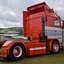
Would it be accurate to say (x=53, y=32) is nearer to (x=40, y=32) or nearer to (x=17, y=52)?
(x=40, y=32)

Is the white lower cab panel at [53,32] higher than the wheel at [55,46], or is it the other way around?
the white lower cab panel at [53,32]

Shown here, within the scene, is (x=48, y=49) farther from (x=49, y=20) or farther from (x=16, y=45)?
(x=16, y=45)

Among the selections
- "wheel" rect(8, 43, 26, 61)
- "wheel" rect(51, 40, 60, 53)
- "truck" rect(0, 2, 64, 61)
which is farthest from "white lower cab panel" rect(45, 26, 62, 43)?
"wheel" rect(8, 43, 26, 61)

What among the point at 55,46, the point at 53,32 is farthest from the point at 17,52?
the point at 53,32

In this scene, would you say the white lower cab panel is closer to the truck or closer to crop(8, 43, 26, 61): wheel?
the truck

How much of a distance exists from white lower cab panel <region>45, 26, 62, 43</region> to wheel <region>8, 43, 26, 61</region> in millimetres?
2912

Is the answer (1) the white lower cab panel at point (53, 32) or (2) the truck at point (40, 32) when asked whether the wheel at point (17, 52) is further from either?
(1) the white lower cab panel at point (53, 32)

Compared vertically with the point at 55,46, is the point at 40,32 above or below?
above

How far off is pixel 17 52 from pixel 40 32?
3019 mm

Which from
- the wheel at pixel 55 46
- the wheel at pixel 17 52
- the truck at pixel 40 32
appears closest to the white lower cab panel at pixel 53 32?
the truck at pixel 40 32

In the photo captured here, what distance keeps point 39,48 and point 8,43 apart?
251cm

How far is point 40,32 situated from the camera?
14781 mm

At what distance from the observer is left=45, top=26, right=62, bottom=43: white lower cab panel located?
14.9 m

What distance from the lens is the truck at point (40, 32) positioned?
13049 mm
